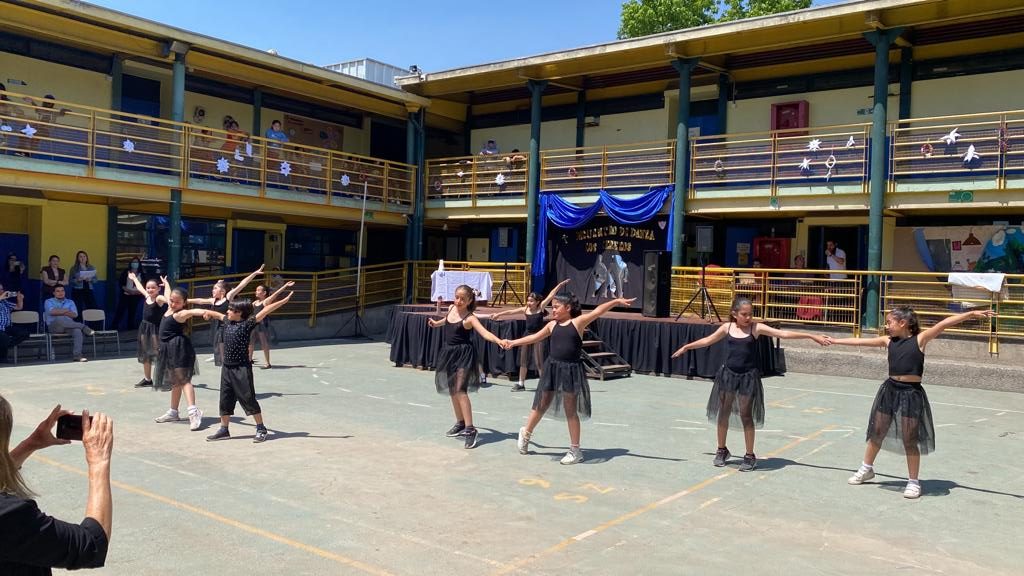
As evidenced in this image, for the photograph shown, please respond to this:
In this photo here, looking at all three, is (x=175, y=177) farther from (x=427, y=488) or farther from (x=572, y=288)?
(x=427, y=488)

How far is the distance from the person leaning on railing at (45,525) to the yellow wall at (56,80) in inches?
719

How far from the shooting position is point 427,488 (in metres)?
7.24

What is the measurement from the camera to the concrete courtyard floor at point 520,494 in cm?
555

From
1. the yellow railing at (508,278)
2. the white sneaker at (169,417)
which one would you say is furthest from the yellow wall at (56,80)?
the white sneaker at (169,417)

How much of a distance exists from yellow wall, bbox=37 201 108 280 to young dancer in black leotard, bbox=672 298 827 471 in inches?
645

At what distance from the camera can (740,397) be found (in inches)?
→ 322

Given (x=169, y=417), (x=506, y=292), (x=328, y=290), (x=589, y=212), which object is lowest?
(x=169, y=417)

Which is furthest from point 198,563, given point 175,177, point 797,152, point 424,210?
point 424,210

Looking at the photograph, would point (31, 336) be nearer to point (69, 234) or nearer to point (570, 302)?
point (69, 234)

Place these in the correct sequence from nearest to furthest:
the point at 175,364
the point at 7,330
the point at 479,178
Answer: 1. the point at 175,364
2. the point at 7,330
3. the point at 479,178

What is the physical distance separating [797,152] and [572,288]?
653 cm

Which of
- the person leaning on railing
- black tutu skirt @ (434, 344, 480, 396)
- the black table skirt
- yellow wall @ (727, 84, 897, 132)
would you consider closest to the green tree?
yellow wall @ (727, 84, 897, 132)

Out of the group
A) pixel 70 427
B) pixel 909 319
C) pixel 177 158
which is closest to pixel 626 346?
pixel 909 319

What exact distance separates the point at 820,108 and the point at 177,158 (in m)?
15.0
